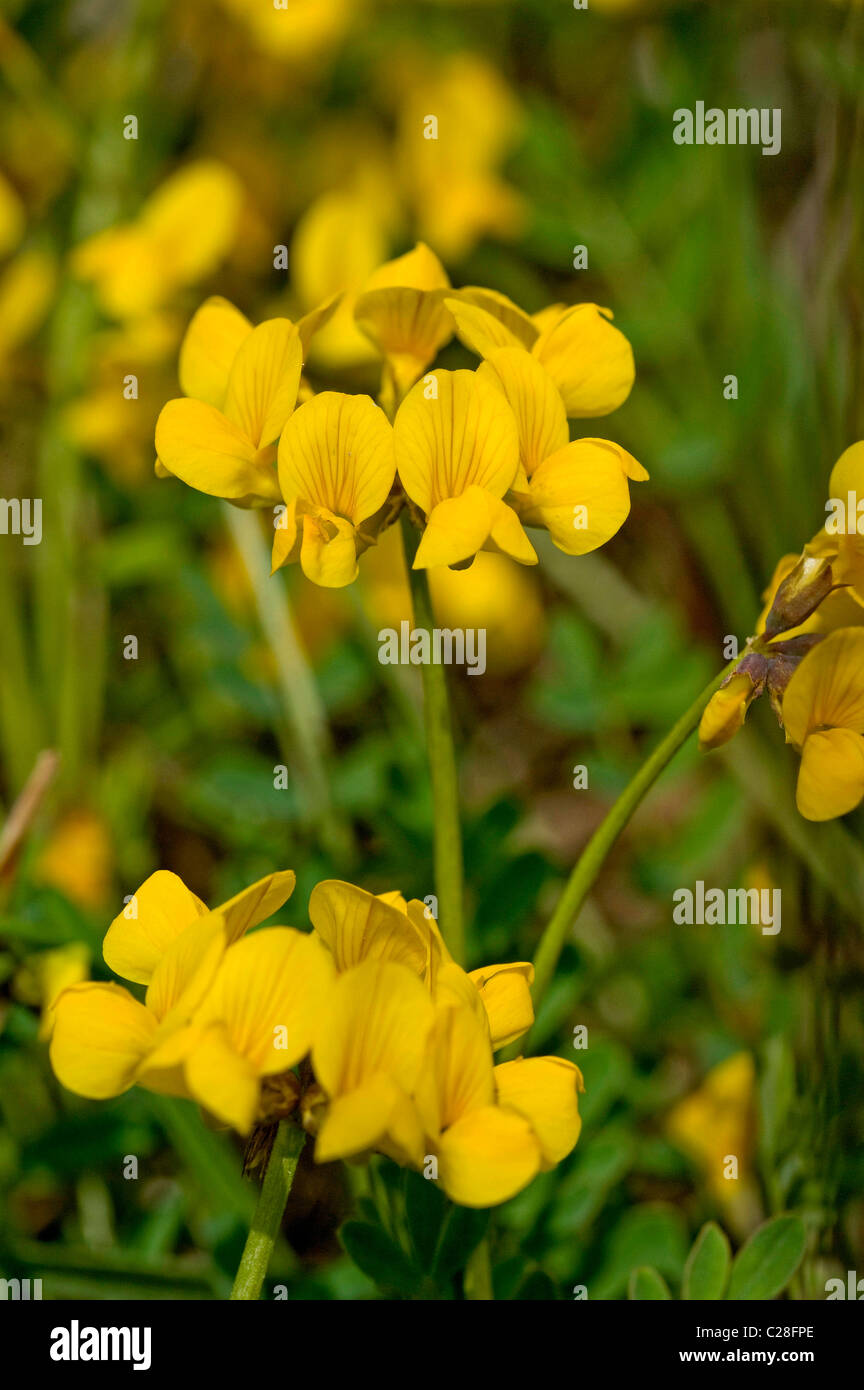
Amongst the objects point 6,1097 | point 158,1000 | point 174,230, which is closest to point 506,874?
point 158,1000

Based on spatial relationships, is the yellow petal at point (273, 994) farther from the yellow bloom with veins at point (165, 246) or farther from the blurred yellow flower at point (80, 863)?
the yellow bloom with veins at point (165, 246)

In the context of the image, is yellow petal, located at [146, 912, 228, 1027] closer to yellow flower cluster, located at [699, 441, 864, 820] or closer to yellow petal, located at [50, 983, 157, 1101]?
yellow petal, located at [50, 983, 157, 1101]

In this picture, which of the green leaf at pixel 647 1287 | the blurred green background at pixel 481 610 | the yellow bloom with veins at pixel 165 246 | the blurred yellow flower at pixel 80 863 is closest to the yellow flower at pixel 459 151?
the blurred green background at pixel 481 610

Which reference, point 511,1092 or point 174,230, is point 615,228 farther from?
point 511,1092

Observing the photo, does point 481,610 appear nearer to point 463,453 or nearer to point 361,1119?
point 463,453

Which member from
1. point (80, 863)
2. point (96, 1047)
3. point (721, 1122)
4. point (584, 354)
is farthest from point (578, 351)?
point (80, 863)
